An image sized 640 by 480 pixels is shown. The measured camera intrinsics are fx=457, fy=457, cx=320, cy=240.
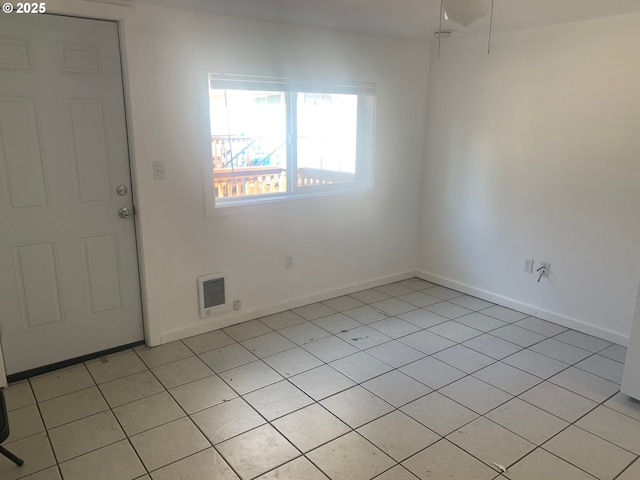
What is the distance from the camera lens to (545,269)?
3635 millimetres

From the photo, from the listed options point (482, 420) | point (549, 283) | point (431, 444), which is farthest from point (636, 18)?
point (431, 444)

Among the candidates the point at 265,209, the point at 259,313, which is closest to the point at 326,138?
the point at 265,209

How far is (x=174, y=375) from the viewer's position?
2.82 m

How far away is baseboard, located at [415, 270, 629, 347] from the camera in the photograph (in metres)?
3.32

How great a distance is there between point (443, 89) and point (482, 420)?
9.71ft

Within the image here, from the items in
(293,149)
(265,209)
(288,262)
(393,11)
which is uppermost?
(393,11)

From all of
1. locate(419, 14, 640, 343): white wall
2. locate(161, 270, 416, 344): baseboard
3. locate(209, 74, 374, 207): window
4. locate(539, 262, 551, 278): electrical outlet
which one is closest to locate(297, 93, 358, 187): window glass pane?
locate(209, 74, 374, 207): window

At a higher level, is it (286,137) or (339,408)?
(286,137)

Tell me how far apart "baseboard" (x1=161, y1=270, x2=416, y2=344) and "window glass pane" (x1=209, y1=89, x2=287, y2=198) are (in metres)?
0.94

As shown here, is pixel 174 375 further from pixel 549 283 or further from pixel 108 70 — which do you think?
pixel 549 283

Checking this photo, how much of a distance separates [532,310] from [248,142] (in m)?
2.67

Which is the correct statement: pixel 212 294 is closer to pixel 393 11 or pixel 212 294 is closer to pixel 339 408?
pixel 339 408

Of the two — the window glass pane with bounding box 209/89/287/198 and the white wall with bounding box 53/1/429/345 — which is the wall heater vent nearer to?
the white wall with bounding box 53/1/429/345

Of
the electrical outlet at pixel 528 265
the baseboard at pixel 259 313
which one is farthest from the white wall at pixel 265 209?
the electrical outlet at pixel 528 265
